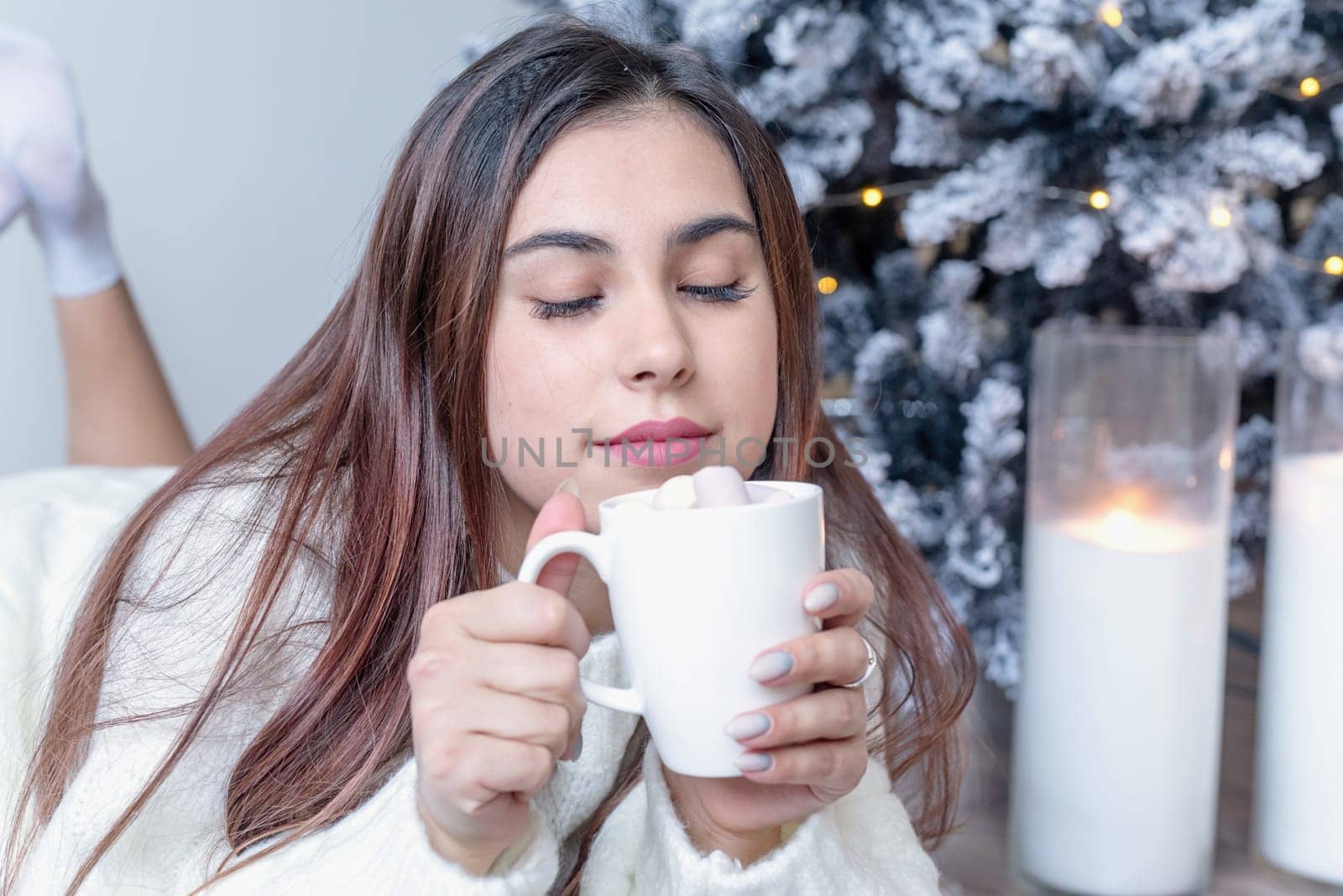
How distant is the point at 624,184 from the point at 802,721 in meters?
0.40

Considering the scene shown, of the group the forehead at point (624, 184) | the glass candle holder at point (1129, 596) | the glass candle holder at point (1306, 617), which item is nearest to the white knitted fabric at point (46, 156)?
the forehead at point (624, 184)

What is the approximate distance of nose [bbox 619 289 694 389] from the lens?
0.79m

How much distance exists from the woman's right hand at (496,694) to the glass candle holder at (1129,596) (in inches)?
30.6

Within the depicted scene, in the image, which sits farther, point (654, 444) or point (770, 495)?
point (654, 444)

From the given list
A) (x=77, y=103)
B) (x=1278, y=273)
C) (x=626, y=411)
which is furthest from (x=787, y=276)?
(x=77, y=103)

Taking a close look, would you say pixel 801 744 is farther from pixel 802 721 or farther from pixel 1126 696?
pixel 1126 696

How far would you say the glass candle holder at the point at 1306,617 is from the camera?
1230 mm

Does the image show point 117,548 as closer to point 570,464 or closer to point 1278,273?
point 570,464

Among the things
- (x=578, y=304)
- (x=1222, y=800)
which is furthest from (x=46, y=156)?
(x=1222, y=800)

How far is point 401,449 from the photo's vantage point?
91 cm

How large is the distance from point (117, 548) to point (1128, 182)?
40.2 inches

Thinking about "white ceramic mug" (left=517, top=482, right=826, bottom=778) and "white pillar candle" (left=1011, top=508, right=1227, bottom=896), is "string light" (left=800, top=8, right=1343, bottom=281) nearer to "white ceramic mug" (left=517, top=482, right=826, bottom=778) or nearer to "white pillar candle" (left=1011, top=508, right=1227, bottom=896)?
"white pillar candle" (left=1011, top=508, right=1227, bottom=896)

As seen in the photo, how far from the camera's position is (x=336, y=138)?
1747 millimetres

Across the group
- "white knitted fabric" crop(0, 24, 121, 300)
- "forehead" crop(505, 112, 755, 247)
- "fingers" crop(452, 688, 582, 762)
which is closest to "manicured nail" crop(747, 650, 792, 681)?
"fingers" crop(452, 688, 582, 762)
